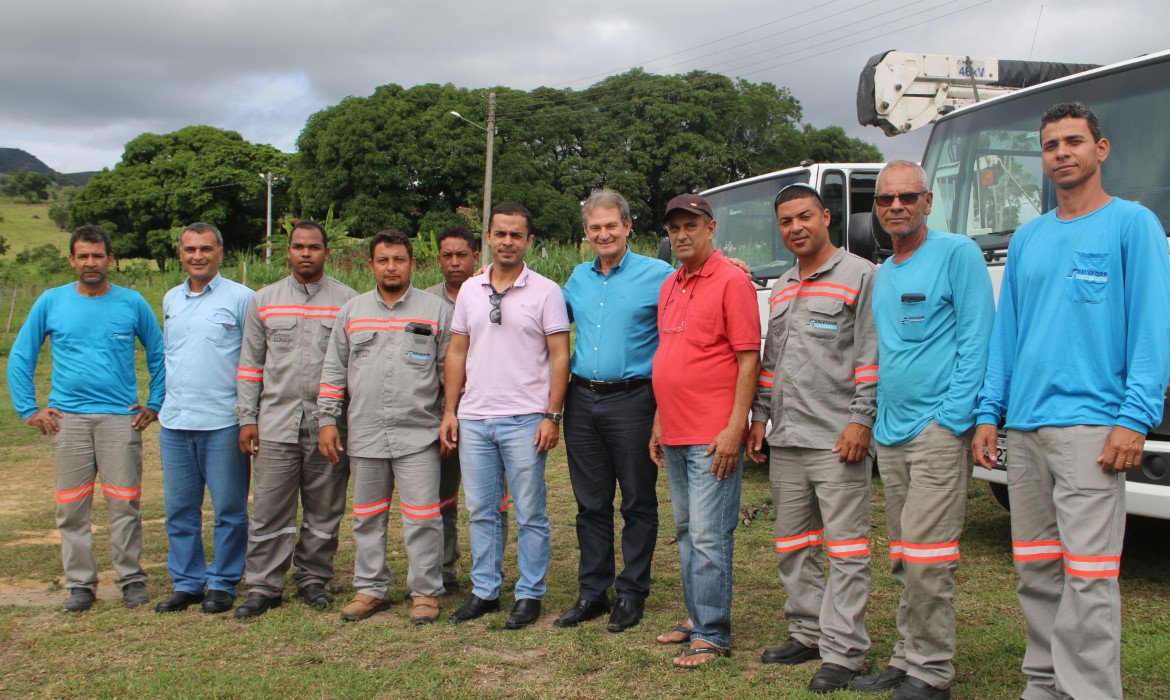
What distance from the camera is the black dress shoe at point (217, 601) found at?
16.4 ft

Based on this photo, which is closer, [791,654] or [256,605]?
[791,654]

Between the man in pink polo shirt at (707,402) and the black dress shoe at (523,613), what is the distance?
0.87 metres

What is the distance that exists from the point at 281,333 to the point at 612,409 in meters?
1.87

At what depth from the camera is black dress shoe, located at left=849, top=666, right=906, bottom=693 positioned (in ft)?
12.1

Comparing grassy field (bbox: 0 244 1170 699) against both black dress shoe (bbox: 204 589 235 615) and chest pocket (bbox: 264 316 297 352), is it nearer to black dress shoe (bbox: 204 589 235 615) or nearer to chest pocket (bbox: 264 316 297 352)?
black dress shoe (bbox: 204 589 235 615)

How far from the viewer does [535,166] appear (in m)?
36.2

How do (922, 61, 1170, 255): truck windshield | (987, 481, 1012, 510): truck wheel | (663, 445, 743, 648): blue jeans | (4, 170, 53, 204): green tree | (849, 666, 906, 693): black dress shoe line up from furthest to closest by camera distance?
(4, 170, 53, 204): green tree
(987, 481, 1012, 510): truck wheel
(922, 61, 1170, 255): truck windshield
(663, 445, 743, 648): blue jeans
(849, 666, 906, 693): black dress shoe

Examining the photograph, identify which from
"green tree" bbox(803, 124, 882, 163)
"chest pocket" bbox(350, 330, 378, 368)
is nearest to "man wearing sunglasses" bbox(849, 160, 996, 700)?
"chest pocket" bbox(350, 330, 378, 368)

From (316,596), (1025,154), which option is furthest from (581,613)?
(1025,154)

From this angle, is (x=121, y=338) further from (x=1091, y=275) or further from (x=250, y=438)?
(x=1091, y=275)

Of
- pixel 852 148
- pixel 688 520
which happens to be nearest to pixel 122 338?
pixel 688 520

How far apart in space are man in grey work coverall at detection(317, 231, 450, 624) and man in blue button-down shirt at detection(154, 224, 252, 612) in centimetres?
61

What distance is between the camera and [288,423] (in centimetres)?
506

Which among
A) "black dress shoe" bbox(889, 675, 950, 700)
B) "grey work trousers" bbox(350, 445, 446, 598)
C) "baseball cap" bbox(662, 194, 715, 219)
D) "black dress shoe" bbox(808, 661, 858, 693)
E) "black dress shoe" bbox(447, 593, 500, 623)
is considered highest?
"baseball cap" bbox(662, 194, 715, 219)
